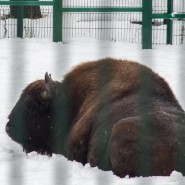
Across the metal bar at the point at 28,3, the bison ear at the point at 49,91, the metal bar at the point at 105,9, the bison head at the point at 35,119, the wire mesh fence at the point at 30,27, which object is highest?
the metal bar at the point at 28,3

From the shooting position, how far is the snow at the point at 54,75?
412 cm

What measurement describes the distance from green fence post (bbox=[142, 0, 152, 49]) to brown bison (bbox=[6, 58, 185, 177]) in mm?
4551

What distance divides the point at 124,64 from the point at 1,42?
16.5ft

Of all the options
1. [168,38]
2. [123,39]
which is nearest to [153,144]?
[168,38]

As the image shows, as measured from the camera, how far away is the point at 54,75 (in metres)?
7.42

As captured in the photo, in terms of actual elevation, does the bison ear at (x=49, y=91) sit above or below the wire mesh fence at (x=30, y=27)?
below

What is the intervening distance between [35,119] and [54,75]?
249 cm

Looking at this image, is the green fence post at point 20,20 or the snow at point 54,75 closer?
the snow at point 54,75

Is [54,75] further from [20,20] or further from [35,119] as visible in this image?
[20,20]

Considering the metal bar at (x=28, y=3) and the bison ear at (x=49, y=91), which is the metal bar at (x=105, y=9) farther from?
the bison ear at (x=49, y=91)

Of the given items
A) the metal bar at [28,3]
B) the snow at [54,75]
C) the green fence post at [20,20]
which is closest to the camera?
the snow at [54,75]

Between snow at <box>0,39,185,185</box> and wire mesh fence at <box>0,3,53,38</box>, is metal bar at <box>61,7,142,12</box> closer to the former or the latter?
snow at <box>0,39,185,185</box>

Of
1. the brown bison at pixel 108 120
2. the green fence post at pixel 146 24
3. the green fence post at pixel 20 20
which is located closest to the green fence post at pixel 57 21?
the green fence post at pixel 20 20

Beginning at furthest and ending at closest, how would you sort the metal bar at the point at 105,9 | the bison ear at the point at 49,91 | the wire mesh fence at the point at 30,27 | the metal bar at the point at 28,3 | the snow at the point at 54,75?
the wire mesh fence at the point at 30,27, the metal bar at the point at 28,3, the metal bar at the point at 105,9, the bison ear at the point at 49,91, the snow at the point at 54,75
